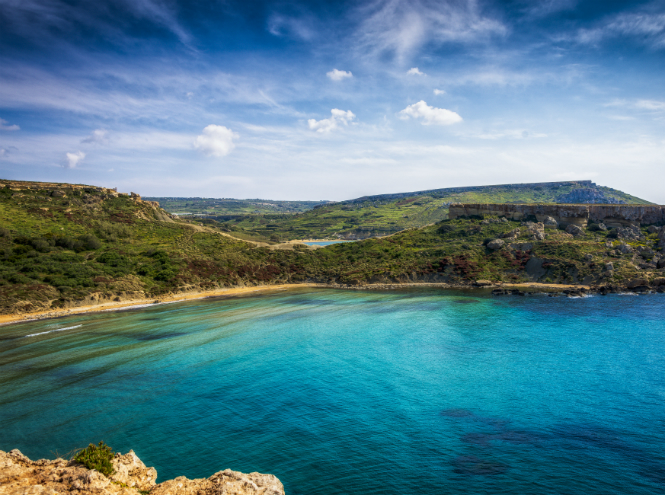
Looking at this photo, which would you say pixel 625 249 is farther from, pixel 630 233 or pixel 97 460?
pixel 97 460

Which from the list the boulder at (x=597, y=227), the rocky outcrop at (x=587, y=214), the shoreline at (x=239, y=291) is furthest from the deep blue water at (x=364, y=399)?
the rocky outcrop at (x=587, y=214)

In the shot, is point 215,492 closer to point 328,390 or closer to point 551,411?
point 328,390

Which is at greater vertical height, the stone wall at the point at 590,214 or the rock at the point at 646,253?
the stone wall at the point at 590,214

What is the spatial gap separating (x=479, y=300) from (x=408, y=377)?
113 ft

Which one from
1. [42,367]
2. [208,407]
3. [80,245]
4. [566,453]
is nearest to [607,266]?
[566,453]

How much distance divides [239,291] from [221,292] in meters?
3.41

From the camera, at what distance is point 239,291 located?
70688mm

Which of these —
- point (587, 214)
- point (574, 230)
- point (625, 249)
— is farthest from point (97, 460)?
point (587, 214)

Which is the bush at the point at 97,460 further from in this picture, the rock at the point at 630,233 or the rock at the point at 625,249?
the rock at the point at 630,233

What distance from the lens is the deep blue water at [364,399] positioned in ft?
56.7

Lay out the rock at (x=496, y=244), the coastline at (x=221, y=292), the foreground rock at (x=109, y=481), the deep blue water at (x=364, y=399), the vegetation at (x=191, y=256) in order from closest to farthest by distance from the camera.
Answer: the foreground rock at (x=109, y=481) → the deep blue water at (x=364, y=399) → the coastline at (x=221, y=292) → the vegetation at (x=191, y=256) → the rock at (x=496, y=244)

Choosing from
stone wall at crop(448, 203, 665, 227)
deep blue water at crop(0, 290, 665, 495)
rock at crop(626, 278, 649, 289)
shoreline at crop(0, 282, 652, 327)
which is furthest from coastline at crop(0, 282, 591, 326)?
stone wall at crop(448, 203, 665, 227)

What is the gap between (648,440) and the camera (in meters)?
19.3

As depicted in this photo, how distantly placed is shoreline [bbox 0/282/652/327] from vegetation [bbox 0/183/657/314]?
1.44 m
